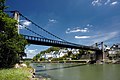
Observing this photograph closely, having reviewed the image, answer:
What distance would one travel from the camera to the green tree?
3669 cm

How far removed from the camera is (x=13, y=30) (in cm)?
3925

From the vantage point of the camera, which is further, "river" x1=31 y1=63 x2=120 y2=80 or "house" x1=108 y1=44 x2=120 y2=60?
"house" x1=108 y1=44 x2=120 y2=60


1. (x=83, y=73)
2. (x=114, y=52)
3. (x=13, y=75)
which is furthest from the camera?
(x=114, y=52)

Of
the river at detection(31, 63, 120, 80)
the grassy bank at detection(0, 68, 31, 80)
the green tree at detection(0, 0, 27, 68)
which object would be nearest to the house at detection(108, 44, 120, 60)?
the river at detection(31, 63, 120, 80)

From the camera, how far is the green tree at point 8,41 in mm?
36688

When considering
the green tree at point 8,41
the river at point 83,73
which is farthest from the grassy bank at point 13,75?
the river at point 83,73

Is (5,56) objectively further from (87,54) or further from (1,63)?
(87,54)

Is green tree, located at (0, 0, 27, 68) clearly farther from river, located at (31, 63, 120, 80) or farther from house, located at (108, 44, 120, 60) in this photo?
house, located at (108, 44, 120, 60)

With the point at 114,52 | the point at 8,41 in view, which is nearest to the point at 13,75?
the point at 8,41

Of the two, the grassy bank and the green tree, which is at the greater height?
the green tree

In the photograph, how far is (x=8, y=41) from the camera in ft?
125

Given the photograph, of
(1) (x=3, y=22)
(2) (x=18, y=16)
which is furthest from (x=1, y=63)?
(2) (x=18, y=16)

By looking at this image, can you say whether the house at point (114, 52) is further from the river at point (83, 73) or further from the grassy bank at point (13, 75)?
the grassy bank at point (13, 75)

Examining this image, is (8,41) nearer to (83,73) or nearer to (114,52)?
(83,73)
